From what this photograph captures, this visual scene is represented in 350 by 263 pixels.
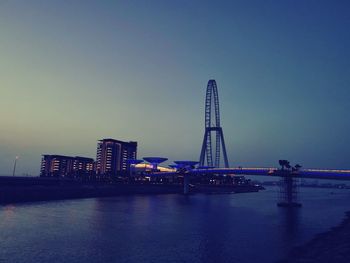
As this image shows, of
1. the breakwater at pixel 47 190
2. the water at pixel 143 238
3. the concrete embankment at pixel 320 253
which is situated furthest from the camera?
the breakwater at pixel 47 190

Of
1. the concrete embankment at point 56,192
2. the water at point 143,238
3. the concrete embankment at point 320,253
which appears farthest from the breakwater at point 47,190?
the concrete embankment at point 320,253

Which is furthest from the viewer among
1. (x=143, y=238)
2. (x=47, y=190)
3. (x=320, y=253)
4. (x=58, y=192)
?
(x=58, y=192)

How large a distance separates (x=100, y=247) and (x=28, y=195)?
184 ft

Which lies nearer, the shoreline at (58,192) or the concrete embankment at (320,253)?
the concrete embankment at (320,253)

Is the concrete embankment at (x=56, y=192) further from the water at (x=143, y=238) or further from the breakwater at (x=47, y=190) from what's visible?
the water at (x=143, y=238)

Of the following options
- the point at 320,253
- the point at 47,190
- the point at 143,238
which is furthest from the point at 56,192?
the point at 320,253

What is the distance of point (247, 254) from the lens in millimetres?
30109

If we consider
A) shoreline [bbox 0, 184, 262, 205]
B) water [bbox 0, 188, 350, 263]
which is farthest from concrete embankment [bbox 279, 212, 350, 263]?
shoreline [bbox 0, 184, 262, 205]

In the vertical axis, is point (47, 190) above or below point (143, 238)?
above

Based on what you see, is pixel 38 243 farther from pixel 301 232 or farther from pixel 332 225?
pixel 332 225

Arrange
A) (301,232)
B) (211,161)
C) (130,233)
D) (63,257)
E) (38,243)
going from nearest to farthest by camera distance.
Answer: (63,257), (38,243), (130,233), (301,232), (211,161)

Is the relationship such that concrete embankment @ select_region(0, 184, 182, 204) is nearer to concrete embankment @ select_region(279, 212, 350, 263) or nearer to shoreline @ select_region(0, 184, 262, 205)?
shoreline @ select_region(0, 184, 262, 205)

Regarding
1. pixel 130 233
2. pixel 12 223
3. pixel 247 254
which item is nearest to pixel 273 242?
pixel 247 254

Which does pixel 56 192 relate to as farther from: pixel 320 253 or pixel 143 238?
pixel 320 253
